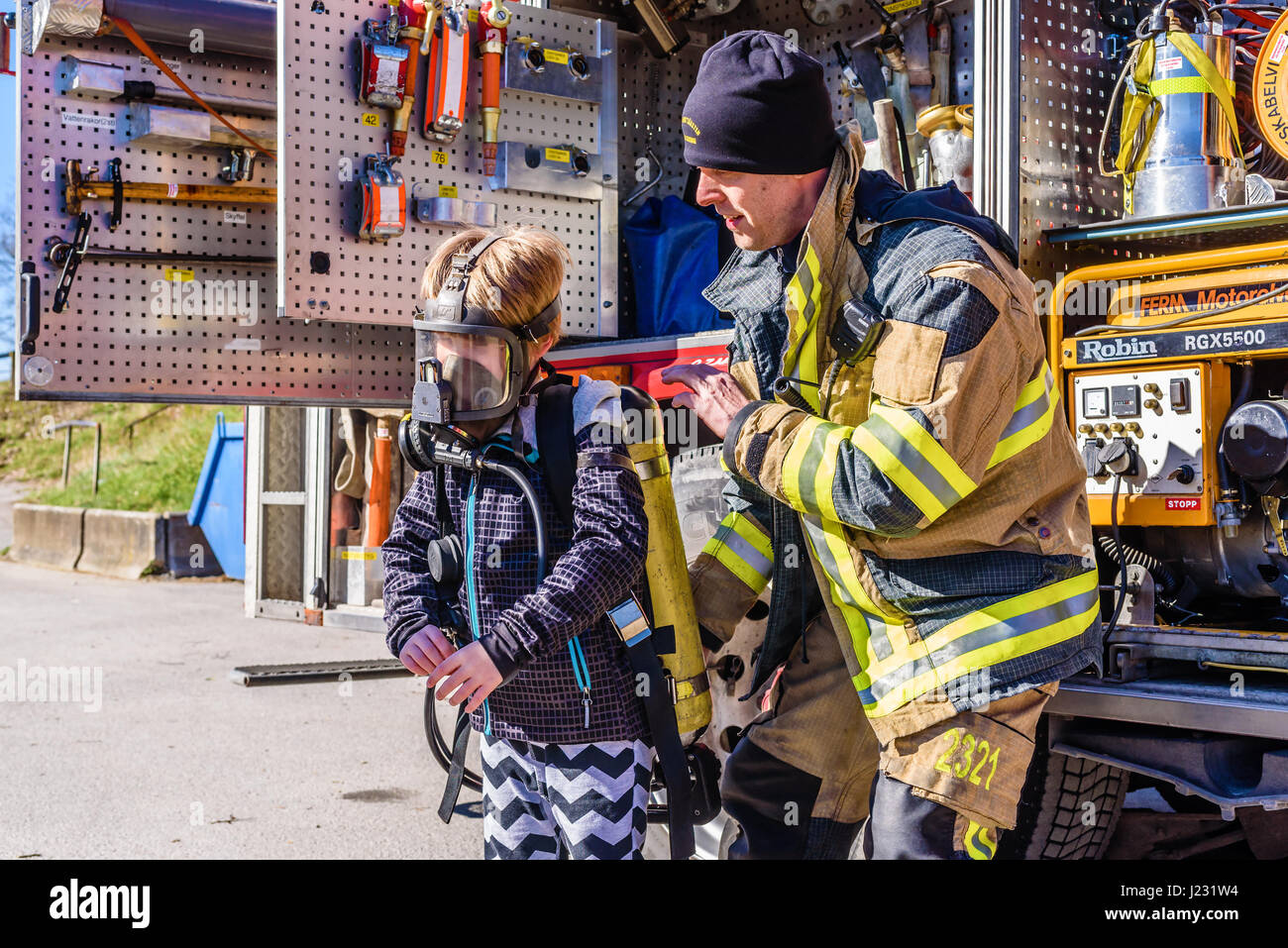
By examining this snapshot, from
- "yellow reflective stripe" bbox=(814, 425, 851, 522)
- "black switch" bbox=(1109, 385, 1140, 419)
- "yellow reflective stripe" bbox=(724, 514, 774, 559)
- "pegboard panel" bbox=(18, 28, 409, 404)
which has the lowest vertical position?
"yellow reflective stripe" bbox=(724, 514, 774, 559)

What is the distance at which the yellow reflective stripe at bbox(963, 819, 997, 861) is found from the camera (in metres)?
2.20

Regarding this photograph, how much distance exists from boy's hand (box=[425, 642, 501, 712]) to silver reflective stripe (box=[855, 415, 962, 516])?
736mm

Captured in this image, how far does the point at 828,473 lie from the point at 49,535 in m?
13.6

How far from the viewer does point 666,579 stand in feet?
8.39

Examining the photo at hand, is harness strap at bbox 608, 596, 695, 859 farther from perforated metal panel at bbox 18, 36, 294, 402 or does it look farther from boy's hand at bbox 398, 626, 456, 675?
perforated metal panel at bbox 18, 36, 294, 402

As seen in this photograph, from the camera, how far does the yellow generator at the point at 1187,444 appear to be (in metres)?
2.71

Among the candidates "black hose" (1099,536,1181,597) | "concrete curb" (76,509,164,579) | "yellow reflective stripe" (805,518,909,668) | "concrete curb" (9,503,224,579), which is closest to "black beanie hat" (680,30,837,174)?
"yellow reflective stripe" (805,518,909,668)

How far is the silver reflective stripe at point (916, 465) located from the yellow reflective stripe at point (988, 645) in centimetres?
24

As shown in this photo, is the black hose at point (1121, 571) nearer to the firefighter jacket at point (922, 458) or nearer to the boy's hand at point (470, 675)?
the firefighter jacket at point (922, 458)

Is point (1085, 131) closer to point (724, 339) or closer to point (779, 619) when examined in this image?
point (724, 339)

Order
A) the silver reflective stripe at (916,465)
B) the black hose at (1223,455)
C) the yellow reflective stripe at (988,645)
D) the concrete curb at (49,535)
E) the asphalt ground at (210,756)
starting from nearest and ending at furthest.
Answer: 1. the silver reflective stripe at (916,465)
2. the yellow reflective stripe at (988,645)
3. the black hose at (1223,455)
4. the asphalt ground at (210,756)
5. the concrete curb at (49,535)

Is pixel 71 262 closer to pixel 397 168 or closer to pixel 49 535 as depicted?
pixel 397 168

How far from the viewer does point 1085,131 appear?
3.35m

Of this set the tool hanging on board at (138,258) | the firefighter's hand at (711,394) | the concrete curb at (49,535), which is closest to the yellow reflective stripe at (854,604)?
the firefighter's hand at (711,394)
